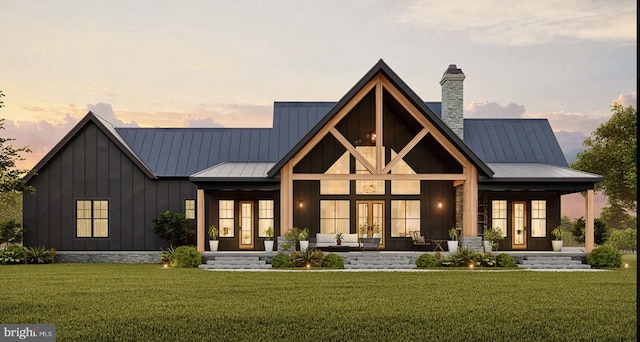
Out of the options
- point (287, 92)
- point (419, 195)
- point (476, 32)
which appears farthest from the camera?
point (287, 92)

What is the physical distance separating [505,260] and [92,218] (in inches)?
614

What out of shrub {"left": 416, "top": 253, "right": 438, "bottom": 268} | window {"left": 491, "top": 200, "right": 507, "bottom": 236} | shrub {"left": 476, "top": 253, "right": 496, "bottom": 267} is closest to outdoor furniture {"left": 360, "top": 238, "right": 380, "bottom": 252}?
shrub {"left": 416, "top": 253, "right": 438, "bottom": 268}

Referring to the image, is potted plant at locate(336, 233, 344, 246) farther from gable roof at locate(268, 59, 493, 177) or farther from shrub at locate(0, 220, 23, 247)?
shrub at locate(0, 220, 23, 247)

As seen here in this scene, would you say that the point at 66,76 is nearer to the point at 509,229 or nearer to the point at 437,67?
the point at 437,67

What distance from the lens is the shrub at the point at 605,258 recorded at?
69.1 feet

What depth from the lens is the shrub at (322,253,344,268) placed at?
20.5 metres

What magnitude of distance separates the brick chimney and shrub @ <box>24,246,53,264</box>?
1622cm

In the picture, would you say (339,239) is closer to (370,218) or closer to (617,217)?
(370,218)

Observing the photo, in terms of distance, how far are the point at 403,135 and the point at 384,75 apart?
3814mm

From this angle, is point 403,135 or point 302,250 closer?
point 302,250

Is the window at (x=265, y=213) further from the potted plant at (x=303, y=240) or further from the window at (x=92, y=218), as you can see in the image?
the window at (x=92, y=218)

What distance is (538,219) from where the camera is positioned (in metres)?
24.1

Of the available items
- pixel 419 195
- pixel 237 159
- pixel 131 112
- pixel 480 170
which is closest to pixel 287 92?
pixel 237 159

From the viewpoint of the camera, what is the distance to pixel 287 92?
29.7 meters
